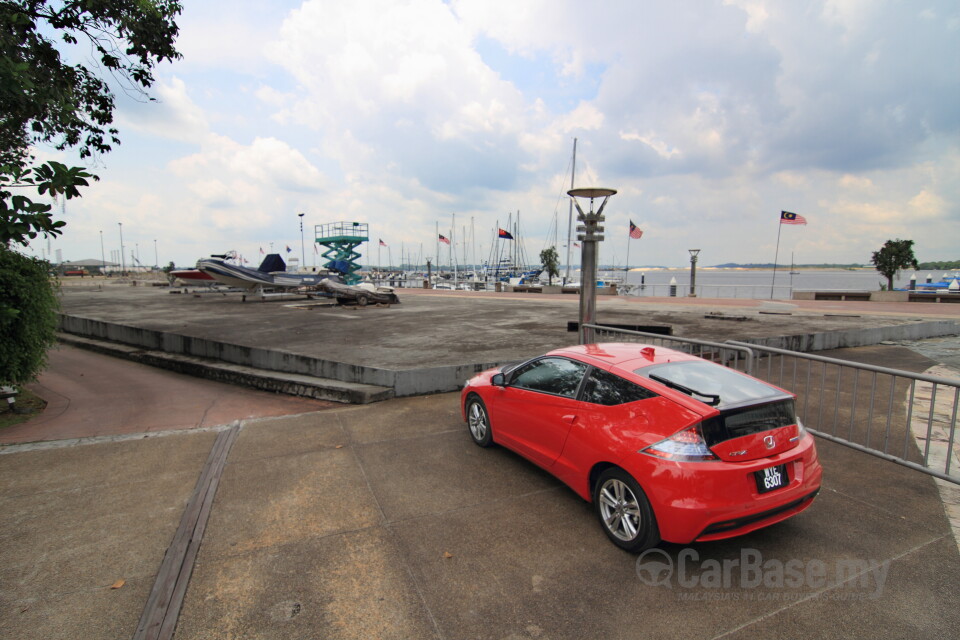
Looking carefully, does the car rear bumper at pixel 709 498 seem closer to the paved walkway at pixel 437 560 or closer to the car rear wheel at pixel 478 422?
the paved walkway at pixel 437 560

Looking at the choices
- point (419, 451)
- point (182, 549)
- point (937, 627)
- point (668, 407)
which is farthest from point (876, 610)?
point (182, 549)

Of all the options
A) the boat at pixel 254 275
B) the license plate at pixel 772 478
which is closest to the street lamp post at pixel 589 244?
the license plate at pixel 772 478

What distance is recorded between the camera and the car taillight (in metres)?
3.22

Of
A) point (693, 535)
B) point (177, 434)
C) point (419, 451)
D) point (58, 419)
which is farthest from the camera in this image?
point (58, 419)

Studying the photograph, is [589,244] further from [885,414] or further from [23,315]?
[23,315]

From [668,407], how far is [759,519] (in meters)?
0.98

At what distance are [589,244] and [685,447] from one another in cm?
620

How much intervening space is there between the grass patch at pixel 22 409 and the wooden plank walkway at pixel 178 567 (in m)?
4.51

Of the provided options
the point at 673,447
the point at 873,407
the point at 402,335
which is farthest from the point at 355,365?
the point at 873,407

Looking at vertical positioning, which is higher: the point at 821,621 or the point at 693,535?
the point at 693,535

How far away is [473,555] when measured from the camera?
3.60 metres

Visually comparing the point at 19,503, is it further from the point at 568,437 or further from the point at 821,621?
the point at 821,621

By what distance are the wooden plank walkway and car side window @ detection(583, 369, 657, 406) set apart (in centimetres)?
331

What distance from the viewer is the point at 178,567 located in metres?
3.46
